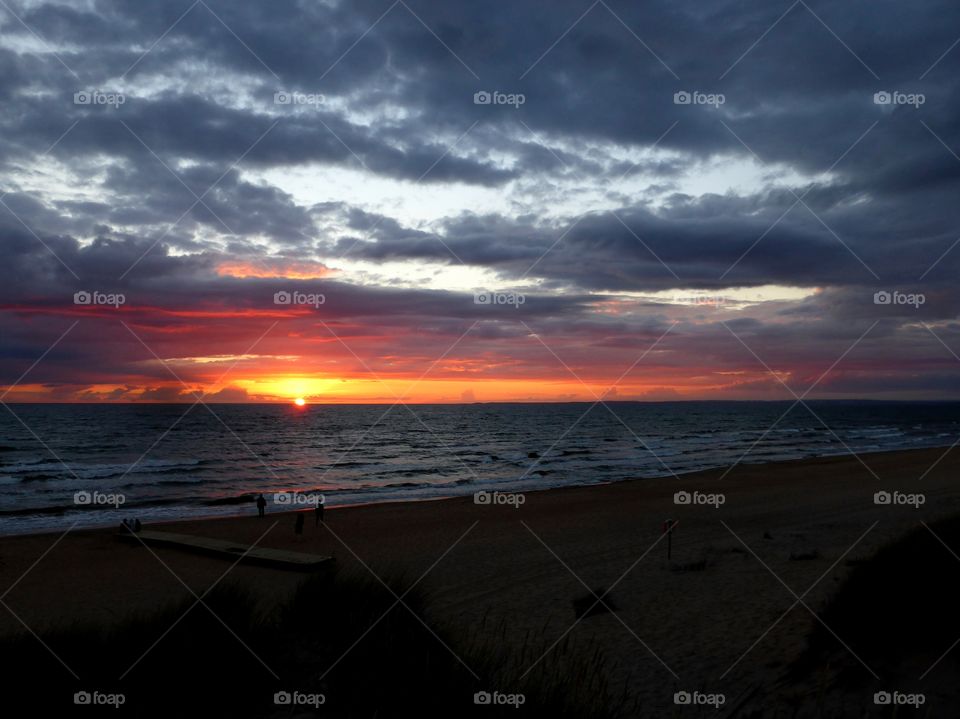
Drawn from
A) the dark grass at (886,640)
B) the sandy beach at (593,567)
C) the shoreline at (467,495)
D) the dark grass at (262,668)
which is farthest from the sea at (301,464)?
the dark grass at (886,640)

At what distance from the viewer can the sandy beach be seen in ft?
33.1

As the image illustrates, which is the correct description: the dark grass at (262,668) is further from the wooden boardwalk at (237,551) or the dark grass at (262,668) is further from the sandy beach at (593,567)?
the wooden boardwalk at (237,551)

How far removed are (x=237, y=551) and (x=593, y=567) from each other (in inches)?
417

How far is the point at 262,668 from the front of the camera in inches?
230

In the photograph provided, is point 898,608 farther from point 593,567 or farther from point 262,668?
point 593,567

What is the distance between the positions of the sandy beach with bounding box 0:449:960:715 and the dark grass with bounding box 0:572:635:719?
648mm

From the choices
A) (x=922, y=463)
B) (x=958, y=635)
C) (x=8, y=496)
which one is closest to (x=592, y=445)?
(x=922, y=463)

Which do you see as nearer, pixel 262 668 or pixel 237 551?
pixel 262 668

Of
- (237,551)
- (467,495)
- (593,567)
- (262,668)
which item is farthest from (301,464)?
(262,668)

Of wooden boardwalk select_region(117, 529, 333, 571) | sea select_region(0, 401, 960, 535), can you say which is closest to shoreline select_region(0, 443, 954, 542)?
sea select_region(0, 401, 960, 535)

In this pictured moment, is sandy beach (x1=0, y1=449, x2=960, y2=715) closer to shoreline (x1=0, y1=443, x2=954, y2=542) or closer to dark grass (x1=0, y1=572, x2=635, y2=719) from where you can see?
dark grass (x1=0, y1=572, x2=635, y2=719)

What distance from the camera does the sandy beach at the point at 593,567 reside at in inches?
397

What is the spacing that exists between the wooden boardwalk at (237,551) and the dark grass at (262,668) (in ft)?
37.2

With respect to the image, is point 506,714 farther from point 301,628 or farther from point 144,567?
point 144,567
